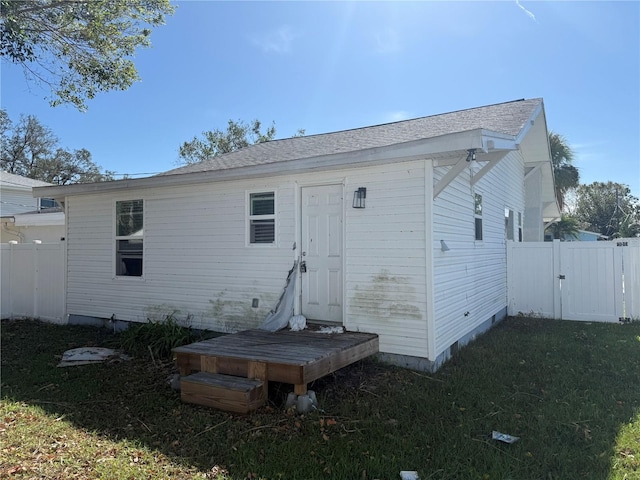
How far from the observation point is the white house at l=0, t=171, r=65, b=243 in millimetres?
14891

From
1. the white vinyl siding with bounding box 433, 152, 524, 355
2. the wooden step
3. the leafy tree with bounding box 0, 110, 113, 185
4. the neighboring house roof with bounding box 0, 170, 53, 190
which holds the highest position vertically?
the leafy tree with bounding box 0, 110, 113, 185

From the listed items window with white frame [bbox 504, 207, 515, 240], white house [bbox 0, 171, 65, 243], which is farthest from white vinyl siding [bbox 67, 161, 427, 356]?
white house [bbox 0, 171, 65, 243]

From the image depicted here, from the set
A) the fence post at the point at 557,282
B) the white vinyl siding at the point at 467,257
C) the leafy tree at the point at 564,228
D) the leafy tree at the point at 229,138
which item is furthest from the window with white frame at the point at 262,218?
the leafy tree at the point at 229,138

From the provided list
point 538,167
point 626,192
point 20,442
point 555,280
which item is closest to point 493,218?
point 555,280

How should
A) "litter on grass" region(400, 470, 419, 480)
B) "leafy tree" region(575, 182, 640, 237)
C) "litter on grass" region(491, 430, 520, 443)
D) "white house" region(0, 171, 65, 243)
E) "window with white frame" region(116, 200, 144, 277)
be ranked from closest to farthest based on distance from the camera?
1. "litter on grass" region(400, 470, 419, 480)
2. "litter on grass" region(491, 430, 520, 443)
3. "window with white frame" region(116, 200, 144, 277)
4. "white house" region(0, 171, 65, 243)
5. "leafy tree" region(575, 182, 640, 237)

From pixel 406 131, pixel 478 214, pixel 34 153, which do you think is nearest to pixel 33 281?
pixel 406 131

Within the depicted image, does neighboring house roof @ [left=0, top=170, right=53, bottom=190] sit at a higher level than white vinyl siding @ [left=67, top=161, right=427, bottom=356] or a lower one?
higher

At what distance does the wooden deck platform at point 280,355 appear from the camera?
4.02 m

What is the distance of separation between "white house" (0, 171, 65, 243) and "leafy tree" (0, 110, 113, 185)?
32.9 ft

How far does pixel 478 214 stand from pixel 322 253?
341 cm

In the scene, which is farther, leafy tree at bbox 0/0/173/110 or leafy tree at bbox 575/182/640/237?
leafy tree at bbox 575/182/640/237

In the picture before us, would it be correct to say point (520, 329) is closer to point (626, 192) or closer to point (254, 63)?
point (254, 63)

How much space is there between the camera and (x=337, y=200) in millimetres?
5871

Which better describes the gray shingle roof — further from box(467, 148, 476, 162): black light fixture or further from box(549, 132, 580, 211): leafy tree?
box(549, 132, 580, 211): leafy tree
